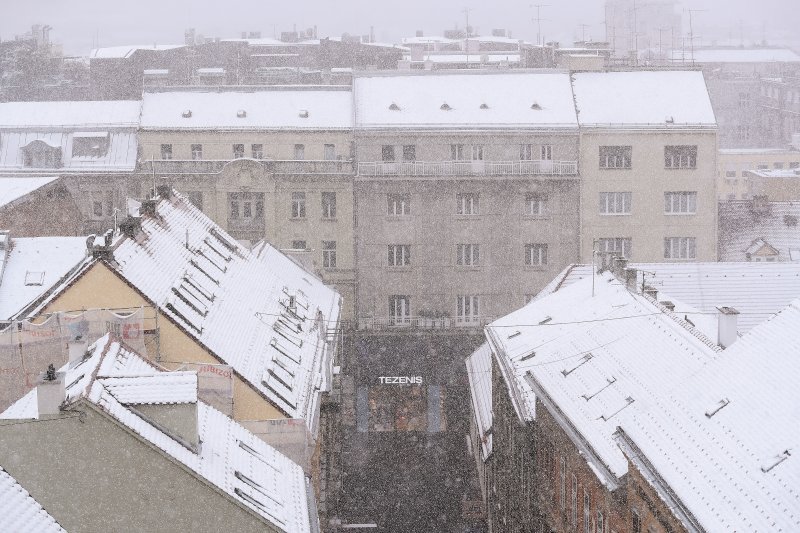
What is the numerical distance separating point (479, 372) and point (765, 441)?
25.8 metres

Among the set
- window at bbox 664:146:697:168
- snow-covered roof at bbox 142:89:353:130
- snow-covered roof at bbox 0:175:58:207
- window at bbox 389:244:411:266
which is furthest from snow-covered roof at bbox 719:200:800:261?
snow-covered roof at bbox 0:175:58:207

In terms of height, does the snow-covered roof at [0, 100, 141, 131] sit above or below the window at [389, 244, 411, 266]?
above

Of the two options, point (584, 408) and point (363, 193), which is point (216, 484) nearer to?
point (584, 408)

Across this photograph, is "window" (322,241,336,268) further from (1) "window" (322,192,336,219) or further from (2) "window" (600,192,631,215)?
(2) "window" (600,192,631,215)

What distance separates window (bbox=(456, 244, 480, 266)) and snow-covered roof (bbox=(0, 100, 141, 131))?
1865cm

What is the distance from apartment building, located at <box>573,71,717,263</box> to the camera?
202 feet

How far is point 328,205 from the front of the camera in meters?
62.0

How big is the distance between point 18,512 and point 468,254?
48296mm

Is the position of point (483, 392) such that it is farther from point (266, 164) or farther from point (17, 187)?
point (266, 164)

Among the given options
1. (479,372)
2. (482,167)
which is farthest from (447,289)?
(479,372)

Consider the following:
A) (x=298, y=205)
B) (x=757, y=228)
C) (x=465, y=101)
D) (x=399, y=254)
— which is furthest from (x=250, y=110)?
(x=757, y=228)

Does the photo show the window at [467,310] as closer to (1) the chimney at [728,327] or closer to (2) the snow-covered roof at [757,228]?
(2) the snow-covered roof at [757,228]

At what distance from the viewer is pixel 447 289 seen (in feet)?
205

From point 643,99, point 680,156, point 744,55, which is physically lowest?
point 680,156
